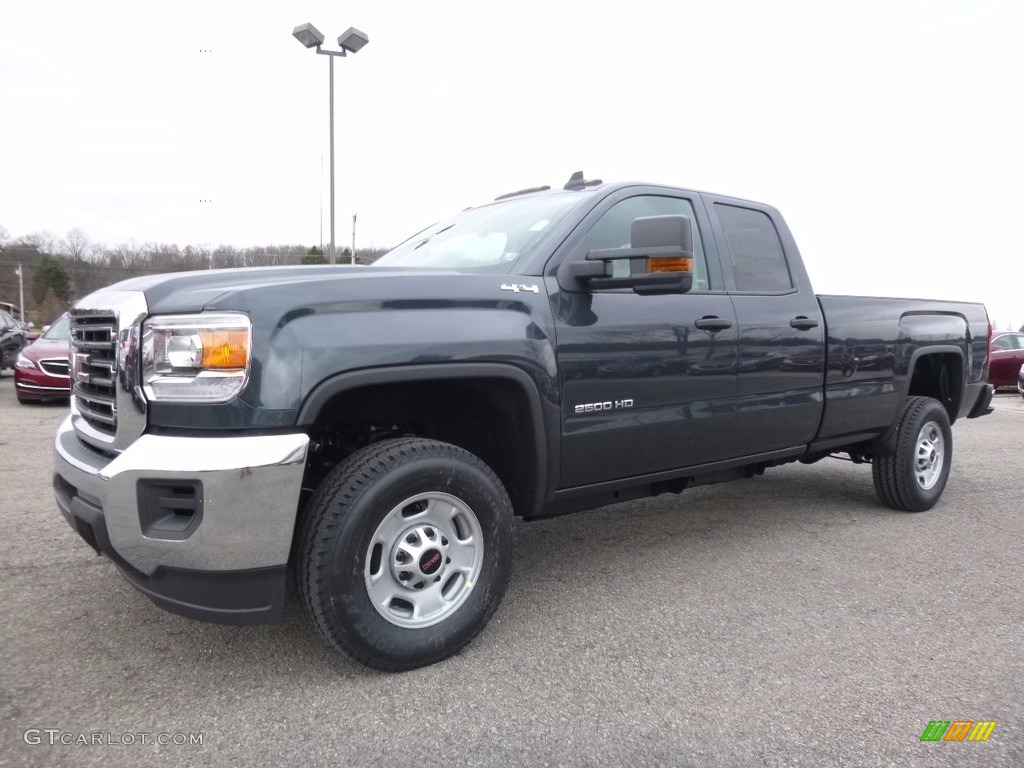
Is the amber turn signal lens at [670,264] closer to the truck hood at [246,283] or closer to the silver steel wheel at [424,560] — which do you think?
the truck hood at [246,283]

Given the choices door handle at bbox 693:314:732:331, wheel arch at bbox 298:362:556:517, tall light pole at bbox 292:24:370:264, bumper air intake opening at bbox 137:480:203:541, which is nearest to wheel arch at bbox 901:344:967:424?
door handle at bbox 693:314:732:331

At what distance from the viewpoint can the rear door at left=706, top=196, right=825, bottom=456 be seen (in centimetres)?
395

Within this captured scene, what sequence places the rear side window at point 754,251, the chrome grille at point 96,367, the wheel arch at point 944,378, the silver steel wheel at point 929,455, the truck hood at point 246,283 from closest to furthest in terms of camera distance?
the truck hood at point 246,283 → the chrome grille at point 96,367 → the rear side window at point 754,251 → the silver steel wheel at point 929,455 → the wheel arch at point 944,378

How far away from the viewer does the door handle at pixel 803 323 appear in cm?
420

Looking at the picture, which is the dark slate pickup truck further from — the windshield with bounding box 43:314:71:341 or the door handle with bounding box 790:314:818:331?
the windshield with bounding box 43:314:71:341

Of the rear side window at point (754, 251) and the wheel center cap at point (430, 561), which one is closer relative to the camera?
the wheel center cap at point (430, 561)

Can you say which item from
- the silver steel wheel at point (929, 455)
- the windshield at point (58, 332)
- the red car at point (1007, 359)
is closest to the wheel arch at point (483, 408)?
the silver steel wheel at point (929, 455)

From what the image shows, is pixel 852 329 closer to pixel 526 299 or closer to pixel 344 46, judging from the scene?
pixel 526 299

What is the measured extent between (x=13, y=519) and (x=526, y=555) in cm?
315

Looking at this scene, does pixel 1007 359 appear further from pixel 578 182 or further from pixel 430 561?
pixel 430 561

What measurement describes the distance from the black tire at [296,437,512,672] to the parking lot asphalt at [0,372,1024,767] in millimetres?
165

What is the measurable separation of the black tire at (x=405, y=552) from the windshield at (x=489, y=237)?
38.3 inches

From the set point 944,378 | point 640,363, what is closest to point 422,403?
point 640,363

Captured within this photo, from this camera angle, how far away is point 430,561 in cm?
282
